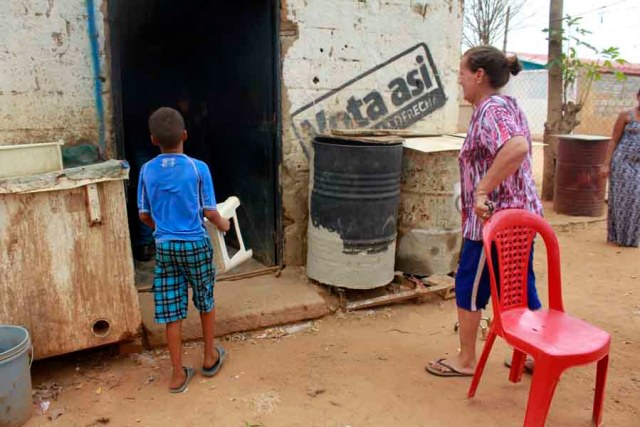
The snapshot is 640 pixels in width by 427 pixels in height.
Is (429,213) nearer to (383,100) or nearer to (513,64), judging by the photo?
(383,100)

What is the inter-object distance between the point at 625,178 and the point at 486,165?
→ 3831mm

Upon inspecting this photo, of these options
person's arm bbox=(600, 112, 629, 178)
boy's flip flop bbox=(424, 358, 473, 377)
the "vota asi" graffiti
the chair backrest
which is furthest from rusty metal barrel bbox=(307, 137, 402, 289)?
person's arm bbox=(600, 112, 629, 178)

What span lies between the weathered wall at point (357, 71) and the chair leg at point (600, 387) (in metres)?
2.52

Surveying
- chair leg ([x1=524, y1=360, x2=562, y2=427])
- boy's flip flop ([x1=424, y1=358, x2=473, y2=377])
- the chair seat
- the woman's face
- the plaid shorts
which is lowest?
boy's flip flop ([x1=424, y1=358, x2=473, y2=377])

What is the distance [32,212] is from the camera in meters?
2.78

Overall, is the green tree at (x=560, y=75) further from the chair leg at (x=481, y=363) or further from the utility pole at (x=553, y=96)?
the chair leg at (x=481, y=363)

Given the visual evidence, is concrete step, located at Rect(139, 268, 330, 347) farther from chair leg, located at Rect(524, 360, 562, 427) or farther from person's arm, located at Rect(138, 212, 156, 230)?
chair leg, located at Rect(524, 360, 562, 427)

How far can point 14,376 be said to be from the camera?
2.60 meters

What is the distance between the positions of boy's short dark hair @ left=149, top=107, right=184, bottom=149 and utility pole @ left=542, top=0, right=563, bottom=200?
20.4 ft

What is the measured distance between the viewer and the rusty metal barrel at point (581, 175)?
282 inches

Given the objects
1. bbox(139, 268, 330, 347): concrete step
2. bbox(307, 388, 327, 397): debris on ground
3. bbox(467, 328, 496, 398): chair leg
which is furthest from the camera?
bbox(139, 268, 330, 347): concrete step

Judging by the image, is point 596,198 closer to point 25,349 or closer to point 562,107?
point 562,107

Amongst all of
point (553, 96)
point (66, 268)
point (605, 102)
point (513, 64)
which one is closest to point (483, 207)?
point (513, 64)

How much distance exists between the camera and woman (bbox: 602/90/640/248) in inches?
221
